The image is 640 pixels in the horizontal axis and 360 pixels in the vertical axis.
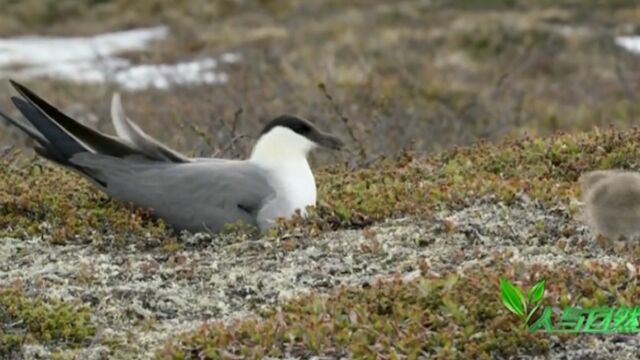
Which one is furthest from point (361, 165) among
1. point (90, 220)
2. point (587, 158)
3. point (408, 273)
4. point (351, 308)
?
point (351, 308)

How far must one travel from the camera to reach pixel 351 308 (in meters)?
5.66

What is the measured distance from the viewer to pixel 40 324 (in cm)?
585

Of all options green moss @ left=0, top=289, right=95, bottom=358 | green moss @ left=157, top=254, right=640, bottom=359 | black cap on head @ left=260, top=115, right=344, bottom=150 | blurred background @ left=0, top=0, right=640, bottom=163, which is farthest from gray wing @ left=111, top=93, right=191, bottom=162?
blurred background @ left=0, top=0, right=640, bottom=163

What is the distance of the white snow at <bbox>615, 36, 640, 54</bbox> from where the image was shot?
26.7m

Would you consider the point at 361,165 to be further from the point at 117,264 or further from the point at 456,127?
the point at 456,127

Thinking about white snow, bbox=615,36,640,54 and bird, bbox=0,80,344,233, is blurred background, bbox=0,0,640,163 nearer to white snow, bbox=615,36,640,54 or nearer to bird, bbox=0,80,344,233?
white snow, bbox=615,36,640,54

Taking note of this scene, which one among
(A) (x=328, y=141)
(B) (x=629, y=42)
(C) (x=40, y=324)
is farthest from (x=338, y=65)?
(C) (x=40, y=324)

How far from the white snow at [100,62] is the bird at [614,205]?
13595mm

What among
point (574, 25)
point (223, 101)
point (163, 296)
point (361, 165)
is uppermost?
point (163, 296)

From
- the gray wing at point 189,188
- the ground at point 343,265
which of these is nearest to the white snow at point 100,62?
the ground at point 343,265

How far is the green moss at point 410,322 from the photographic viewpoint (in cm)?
534

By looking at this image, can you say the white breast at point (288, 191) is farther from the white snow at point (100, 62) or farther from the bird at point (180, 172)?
the white snow at point (100, 62)

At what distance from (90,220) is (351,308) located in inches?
95.8

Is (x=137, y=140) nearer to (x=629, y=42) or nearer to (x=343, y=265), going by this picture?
(x=343, y=265)
